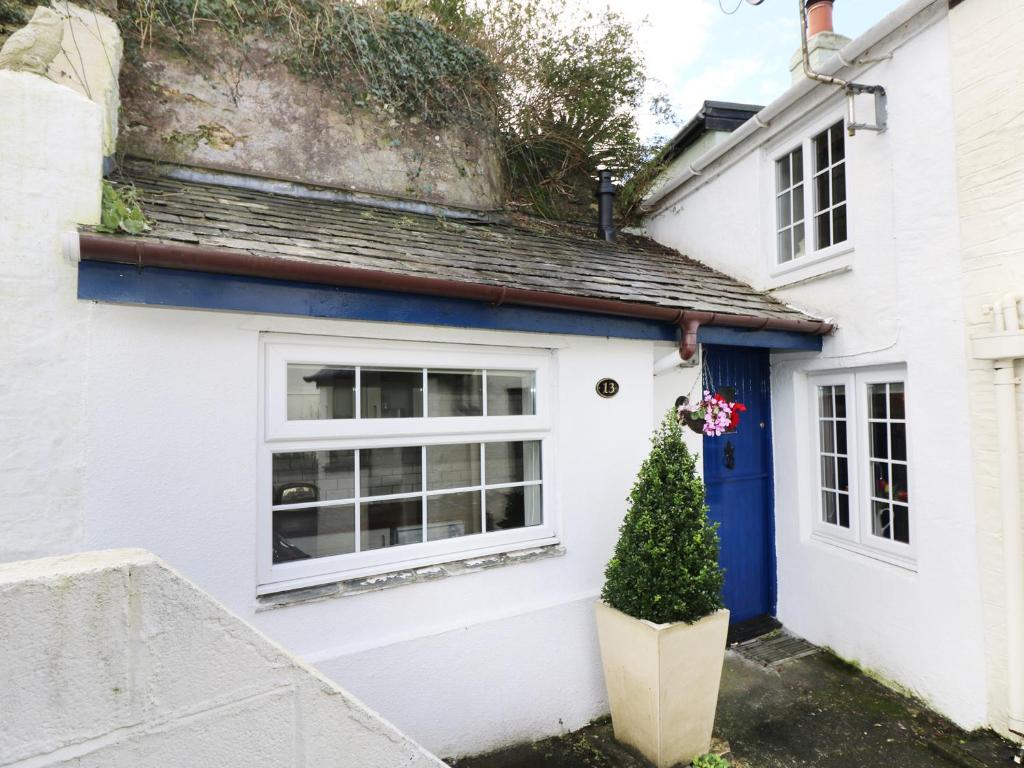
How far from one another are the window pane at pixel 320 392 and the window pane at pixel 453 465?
2.35 ft

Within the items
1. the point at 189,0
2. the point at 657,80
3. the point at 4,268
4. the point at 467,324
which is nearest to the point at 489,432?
the point at 467,324

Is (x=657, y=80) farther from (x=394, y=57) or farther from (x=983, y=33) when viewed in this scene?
(x=983, y=33)

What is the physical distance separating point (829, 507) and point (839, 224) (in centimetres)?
287

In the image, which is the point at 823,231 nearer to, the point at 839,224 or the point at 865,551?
the point at 839,224

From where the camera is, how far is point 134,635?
1.57 metres

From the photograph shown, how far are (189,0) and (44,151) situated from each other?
3.31m

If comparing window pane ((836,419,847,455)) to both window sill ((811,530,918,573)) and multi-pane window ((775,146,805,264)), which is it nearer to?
window sill ((811,530,918,573))

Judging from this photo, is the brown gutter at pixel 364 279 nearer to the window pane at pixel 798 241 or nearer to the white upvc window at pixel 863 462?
the white upvc window at pixel 863 462

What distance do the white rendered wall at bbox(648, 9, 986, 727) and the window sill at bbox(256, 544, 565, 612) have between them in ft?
9.91

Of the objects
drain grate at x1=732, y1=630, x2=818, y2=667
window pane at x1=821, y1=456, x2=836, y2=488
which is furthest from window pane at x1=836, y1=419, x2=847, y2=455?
drain grate at x1=732, y1=630, x2=818, y2=667

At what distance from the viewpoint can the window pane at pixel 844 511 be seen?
5.61 metres

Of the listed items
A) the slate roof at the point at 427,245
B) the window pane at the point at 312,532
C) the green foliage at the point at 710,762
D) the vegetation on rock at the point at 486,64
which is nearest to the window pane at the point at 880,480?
the slate roof at the point at 427,245

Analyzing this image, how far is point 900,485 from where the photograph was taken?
198 inches

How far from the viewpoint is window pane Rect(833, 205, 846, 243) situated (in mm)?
5527
